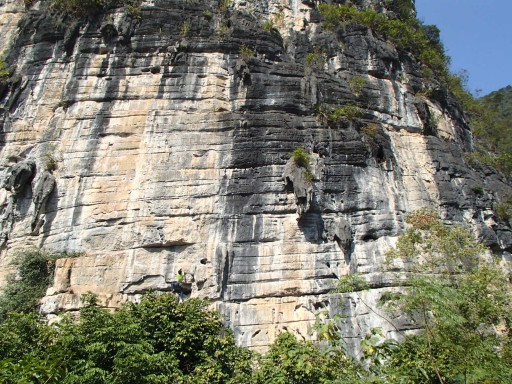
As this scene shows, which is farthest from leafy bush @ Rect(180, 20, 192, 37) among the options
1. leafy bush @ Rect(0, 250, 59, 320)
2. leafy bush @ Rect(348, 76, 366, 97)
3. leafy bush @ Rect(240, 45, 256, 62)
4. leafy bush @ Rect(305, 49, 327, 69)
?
leafy bush @ Rect(0, 250, 59, 320)

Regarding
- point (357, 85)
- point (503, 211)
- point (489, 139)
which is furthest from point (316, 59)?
point (489, 139)

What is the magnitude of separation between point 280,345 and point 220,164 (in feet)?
20.0

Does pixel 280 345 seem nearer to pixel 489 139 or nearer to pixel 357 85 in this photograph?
pixel 357 85

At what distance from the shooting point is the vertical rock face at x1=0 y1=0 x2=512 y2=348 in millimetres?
13578

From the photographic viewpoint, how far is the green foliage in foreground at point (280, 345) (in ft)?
25.7

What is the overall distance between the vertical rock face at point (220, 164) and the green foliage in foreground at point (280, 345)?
4.74 feet

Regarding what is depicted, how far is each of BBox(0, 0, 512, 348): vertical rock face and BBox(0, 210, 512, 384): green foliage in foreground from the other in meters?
1.44

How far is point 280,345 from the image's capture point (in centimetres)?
1138

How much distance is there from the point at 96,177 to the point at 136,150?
1.52 metres

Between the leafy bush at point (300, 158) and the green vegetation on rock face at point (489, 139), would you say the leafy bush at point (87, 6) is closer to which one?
the leafy bush at point (300, 158)

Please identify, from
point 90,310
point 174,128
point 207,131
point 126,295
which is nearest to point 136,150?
point 174,128

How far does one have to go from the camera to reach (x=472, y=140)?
21.0 metres

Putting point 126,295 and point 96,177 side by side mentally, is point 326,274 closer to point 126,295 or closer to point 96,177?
point 126,295

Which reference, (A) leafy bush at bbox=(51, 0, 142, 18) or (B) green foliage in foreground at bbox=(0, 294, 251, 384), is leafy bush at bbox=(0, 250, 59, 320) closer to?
(B) green foliage in foreground at bbox=(0, 294, 251, 384)
